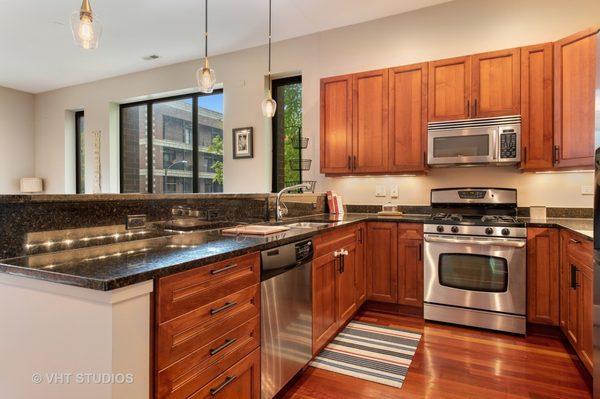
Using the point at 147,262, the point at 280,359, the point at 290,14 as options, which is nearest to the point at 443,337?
the point at 280,359

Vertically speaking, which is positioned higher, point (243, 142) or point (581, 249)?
point (243, 142)

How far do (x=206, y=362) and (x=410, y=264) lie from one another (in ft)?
7.36

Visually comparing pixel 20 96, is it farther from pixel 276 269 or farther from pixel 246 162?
pixel 276 269

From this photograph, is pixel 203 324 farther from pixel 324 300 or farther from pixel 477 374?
pixel 477 374

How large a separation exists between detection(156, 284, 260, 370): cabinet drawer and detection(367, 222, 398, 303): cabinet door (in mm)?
1833

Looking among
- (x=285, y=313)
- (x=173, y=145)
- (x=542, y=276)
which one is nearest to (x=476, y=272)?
(x=542, y=276)

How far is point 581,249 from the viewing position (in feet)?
6.80

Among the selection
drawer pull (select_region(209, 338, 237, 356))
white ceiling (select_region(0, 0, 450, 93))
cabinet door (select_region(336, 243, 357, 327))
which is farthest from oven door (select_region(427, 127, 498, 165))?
drawer pull (select_region(209, 338, 237, 356))

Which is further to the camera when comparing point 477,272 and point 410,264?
point 410,264

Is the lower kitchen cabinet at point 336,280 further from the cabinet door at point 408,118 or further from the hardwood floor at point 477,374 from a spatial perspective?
the cabinet door at point 408,118

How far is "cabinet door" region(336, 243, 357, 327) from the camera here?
2621 mm

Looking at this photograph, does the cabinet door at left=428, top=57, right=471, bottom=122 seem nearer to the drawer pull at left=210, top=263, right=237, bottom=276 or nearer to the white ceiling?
the white ceiling

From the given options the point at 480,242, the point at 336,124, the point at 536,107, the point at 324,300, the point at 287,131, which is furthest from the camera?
the point at 287,131

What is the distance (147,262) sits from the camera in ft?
3.95
